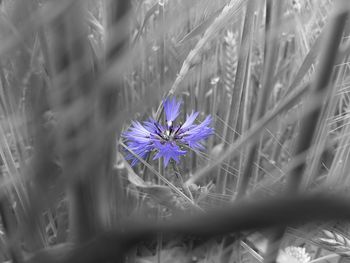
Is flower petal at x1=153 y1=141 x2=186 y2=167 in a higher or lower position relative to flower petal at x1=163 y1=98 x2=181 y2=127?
lower

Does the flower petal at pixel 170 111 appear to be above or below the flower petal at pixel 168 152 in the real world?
above

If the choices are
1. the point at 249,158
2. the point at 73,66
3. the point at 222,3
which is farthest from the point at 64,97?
the point at 222,3

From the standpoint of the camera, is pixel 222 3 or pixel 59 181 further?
pixel 222 3

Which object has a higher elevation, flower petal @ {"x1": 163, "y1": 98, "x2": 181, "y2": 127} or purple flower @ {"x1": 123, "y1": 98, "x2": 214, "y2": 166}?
flower petal @ {"x1": 163, "y1": 98, "x2": 181, "y2": 127}

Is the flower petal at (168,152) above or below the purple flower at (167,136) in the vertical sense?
below

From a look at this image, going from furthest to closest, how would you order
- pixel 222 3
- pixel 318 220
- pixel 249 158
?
pixel 222 3, pixel 249 158, pixel 318 220

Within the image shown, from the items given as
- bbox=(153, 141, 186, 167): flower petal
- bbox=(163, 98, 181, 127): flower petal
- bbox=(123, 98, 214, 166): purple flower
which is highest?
bbox=(163, 98, 181, 127): flower petal

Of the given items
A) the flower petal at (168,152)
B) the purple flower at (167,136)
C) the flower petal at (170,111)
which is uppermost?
the flower petal at (170,111)

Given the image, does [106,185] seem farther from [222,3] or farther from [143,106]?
[222,3]
